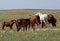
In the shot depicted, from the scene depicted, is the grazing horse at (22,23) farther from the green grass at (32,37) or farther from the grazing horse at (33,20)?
the green grass at (32,37)

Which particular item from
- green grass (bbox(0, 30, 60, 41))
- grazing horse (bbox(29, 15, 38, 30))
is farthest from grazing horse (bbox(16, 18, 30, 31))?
green grass (bbox(0, 30, 60, 41))

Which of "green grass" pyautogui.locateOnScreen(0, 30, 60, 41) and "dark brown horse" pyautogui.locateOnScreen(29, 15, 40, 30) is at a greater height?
"green grass" pyautogui.locateOnScreen(0, 30, 60, 41)

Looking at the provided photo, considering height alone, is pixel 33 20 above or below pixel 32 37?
below

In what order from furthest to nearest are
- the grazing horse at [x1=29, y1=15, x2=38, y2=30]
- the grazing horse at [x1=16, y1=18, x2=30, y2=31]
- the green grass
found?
the grazing horse at [x1=29, y1=15, x2=38, y2=30]
the grazing horse at [x1=16, y1=18, x2=30, y2=31]
the green grass

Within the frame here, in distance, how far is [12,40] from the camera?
12844 mm

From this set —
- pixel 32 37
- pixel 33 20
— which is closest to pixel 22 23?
pixel 33 20

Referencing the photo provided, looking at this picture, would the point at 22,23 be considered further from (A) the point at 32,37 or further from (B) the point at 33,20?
(A) the point at 32,37

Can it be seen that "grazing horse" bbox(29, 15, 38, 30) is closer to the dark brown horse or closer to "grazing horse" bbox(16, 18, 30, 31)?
the dark brown horse

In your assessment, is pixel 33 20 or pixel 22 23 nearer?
pixel 22 23

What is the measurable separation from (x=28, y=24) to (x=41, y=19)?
8.28 feet

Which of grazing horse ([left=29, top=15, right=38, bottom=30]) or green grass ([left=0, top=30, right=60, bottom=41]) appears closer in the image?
green grass ([left=0, top=30, right=60, bottom=41])

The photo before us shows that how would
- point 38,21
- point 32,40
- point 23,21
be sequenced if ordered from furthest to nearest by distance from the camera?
1. point 38,21
2. point 23,21
3. point 32,40

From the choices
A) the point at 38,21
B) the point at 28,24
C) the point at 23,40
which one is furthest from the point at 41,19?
the point at 23,40

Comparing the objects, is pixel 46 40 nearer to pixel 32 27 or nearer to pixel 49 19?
pixel 32 27
